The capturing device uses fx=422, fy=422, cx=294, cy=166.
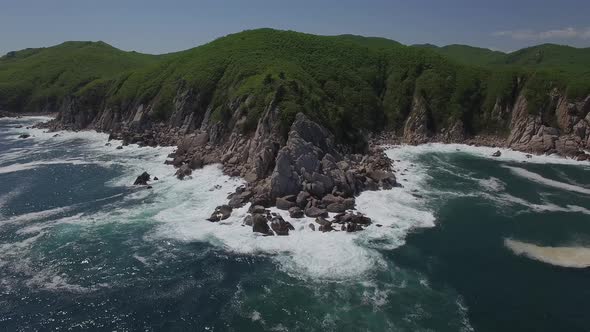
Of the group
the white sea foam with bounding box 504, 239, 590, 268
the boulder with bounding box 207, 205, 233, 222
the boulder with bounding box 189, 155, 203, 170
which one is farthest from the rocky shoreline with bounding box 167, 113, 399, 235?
the white sea foam with bounding box 504, 239, 590, 268

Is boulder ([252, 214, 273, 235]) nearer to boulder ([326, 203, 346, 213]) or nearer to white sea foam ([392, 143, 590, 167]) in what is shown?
boulder ([326, 203, 346, 213])

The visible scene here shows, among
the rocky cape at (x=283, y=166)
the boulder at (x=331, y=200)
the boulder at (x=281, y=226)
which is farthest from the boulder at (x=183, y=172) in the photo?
the boulder at (x=331, y=200)

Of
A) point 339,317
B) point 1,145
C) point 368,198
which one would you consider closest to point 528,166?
point 368,198

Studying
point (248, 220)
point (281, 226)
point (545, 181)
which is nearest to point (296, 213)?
point (281, 226)

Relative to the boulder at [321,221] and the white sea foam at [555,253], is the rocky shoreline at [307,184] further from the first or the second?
the white sea foam at [555,253]

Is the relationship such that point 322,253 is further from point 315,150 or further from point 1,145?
point 1,145

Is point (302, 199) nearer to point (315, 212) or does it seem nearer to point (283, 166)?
point (315, 212)
